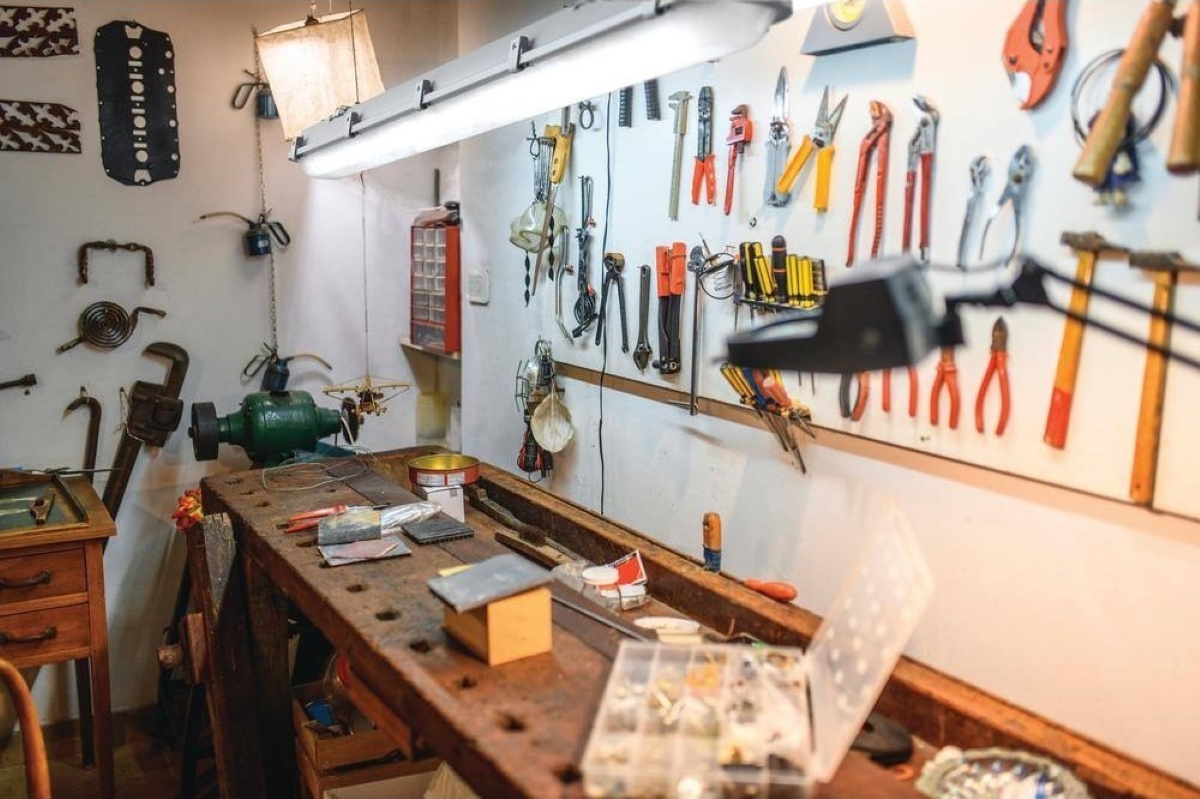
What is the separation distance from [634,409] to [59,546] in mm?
1696

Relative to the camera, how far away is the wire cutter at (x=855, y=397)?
5.97 ft

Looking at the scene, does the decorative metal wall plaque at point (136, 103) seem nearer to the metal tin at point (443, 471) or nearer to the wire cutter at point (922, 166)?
the metal tin at point (443, 471)

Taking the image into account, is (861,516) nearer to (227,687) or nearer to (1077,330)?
(1077,330)

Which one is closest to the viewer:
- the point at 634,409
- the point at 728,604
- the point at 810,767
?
the point at 810,767

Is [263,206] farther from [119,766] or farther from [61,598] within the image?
[119,766]

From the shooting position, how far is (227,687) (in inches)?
87.2

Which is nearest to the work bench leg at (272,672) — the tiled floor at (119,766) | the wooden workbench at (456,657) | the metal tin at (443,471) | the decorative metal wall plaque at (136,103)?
the wooden workbench at (456,657)

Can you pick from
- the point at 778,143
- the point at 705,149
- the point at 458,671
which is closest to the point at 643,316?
the point at 705,149

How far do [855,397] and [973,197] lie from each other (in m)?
0.44

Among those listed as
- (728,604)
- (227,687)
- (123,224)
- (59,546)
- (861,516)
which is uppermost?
(123,224)

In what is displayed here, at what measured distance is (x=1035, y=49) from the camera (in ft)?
4.87

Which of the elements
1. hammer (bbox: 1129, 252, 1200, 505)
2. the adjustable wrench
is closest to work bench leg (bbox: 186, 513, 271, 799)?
the adjustable wrench

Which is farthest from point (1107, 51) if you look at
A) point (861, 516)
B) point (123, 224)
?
point (123, 224)

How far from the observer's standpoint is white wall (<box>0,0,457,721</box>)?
3189 millimetres
